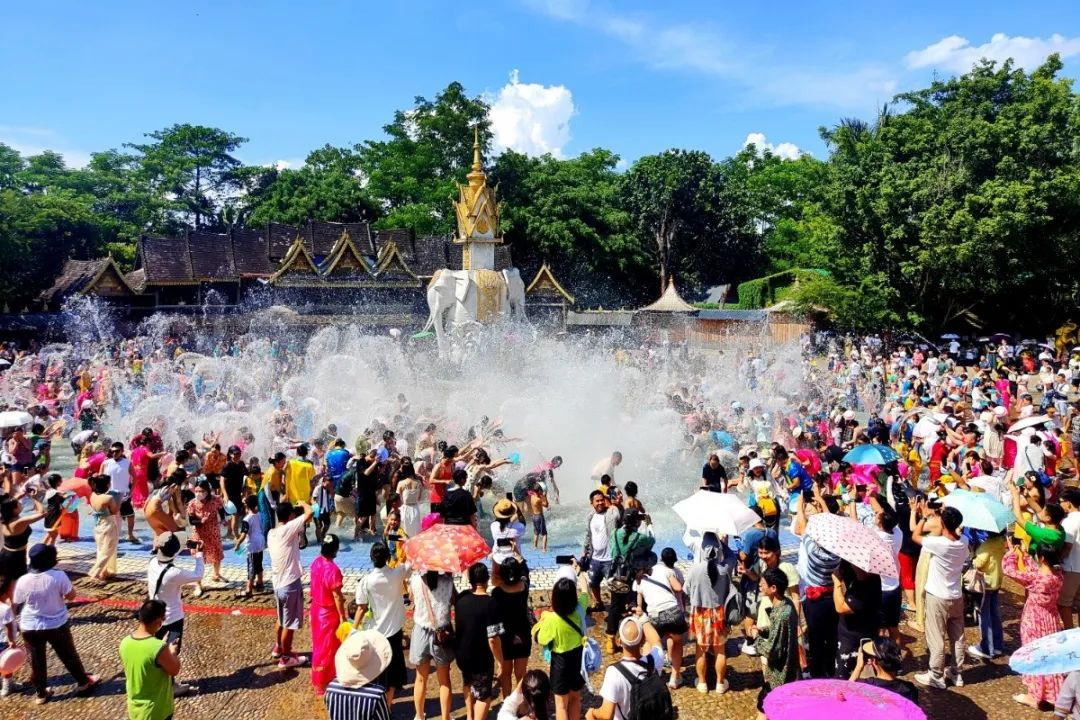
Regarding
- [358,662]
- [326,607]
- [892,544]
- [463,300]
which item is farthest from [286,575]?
[463,300]

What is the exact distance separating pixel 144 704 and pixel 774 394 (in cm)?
1850

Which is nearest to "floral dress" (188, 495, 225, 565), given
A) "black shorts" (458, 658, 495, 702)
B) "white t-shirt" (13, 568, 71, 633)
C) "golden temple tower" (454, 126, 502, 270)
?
"white t-shirt" (13, 568, 71, 633)

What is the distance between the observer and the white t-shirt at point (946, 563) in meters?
6.06

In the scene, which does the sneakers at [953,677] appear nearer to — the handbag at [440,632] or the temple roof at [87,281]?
the handbag at [440,632]

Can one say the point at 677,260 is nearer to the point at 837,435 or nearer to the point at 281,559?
the point at 837,435

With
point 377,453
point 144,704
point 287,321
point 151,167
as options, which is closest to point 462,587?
point 377,453

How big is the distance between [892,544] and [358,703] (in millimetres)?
4931

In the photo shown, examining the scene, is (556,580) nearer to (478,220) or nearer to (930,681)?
(930,681)

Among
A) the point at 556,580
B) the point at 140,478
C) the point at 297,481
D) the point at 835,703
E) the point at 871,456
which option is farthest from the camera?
the point at 140,478

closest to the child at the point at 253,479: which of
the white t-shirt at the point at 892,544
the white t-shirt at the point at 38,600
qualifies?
the white t-shirt at the point at 38,600

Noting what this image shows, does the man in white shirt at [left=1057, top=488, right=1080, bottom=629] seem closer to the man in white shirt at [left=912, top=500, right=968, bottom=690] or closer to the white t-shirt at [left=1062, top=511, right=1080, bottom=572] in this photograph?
the white t-shirt at [left=1062, top=511, right=1080, bottom=572]

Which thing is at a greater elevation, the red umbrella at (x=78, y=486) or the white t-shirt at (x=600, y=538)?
the red umbrella at (x=78, y=486)

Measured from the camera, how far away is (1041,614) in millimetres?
6129

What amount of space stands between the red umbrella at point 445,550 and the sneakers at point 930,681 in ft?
13.6
